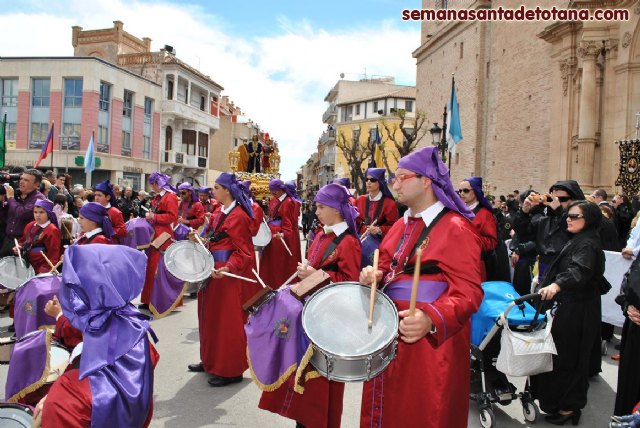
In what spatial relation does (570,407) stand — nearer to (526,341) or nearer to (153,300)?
(526,341)

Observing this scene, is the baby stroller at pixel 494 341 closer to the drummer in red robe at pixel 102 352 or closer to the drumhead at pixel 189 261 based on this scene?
the drumhead at pixel 189 261

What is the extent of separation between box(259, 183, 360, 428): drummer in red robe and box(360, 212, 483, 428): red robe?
48.0 inches

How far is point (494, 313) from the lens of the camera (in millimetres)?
5070

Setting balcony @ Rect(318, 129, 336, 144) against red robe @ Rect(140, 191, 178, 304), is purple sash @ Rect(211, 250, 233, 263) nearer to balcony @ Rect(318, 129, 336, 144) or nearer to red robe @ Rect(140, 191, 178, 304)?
red robe @ Rect(140, 191, 178, 304)

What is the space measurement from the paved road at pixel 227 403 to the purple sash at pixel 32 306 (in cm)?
114

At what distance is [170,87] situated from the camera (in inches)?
1626

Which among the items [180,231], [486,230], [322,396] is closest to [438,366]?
[322,396]

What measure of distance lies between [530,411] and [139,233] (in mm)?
7886

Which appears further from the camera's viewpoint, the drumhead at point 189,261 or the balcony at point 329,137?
the balcony at point 329,137

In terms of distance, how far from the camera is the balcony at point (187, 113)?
4059cm

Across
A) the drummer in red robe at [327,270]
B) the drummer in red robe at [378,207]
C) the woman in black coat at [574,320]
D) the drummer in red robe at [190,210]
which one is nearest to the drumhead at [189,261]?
the drummer in red robe at [327,270]

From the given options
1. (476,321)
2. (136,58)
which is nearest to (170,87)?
(136,58)

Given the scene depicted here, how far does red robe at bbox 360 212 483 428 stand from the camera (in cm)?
295

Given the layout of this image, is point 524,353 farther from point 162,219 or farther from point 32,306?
point 162,219
